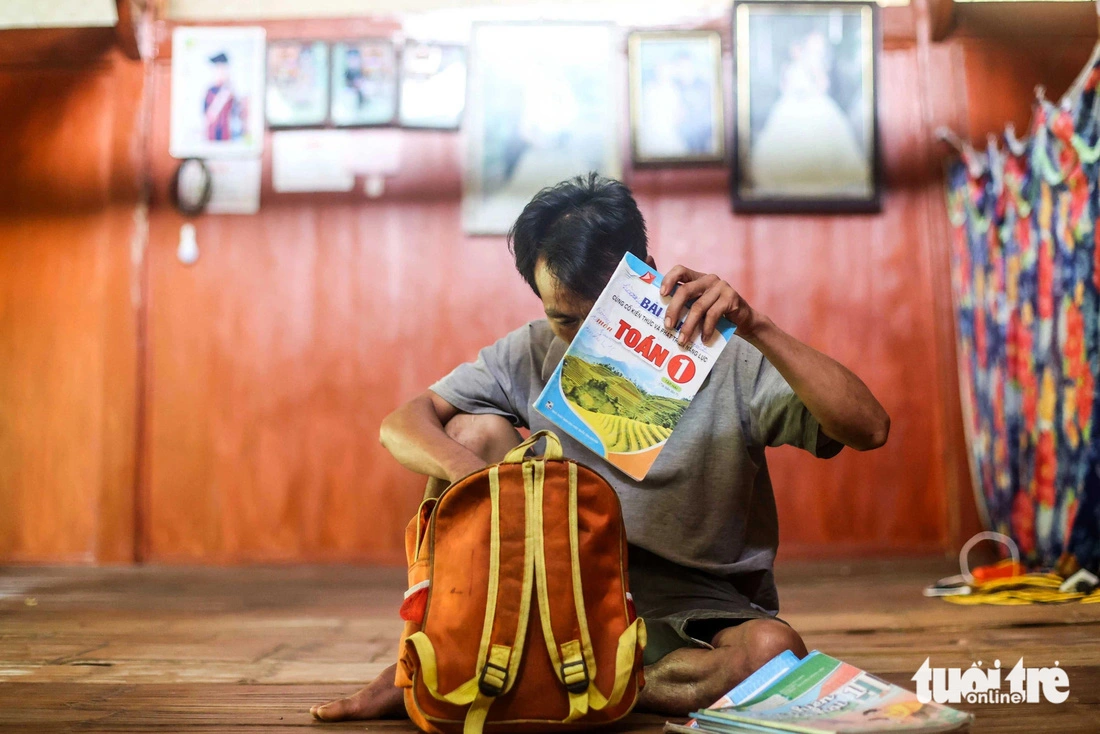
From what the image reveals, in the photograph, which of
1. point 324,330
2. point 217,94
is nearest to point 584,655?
point 324,330

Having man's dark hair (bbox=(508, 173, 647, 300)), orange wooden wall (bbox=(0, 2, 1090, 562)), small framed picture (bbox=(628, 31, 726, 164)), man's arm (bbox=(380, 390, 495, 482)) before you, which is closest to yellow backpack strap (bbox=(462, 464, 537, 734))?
man's arm (bbox=(380, 390, 495, 482))

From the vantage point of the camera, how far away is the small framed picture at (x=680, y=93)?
311 centimetres

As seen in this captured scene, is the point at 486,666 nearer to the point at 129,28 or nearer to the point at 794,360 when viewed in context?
the point at 794,360

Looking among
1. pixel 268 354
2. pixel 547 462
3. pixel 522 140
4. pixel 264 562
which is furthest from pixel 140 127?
pixel 547 462

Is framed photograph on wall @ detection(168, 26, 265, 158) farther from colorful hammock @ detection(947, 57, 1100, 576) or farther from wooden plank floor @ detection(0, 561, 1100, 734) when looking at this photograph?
colorful hammock @ detection(947, 57, 1100, 576)

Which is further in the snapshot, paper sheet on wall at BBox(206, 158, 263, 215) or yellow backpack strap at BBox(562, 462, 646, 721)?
paper sheet on wall at BBox(206, 158, 263, 215)

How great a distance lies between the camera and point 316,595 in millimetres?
2434

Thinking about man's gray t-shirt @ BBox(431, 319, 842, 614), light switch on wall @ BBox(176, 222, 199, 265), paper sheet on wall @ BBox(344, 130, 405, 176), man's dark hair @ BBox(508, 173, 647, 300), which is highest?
paper sheet on wall @ BBox(344, 130, 405, 176)

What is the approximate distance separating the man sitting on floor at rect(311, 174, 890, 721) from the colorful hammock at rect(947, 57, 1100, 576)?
1.40 metres

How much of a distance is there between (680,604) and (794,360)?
1.24 feet

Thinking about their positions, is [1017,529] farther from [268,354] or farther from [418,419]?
[268,354]

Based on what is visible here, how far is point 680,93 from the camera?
123 inches

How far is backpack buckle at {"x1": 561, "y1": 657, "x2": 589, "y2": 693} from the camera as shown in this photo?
957mm

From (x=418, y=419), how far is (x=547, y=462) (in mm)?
295
